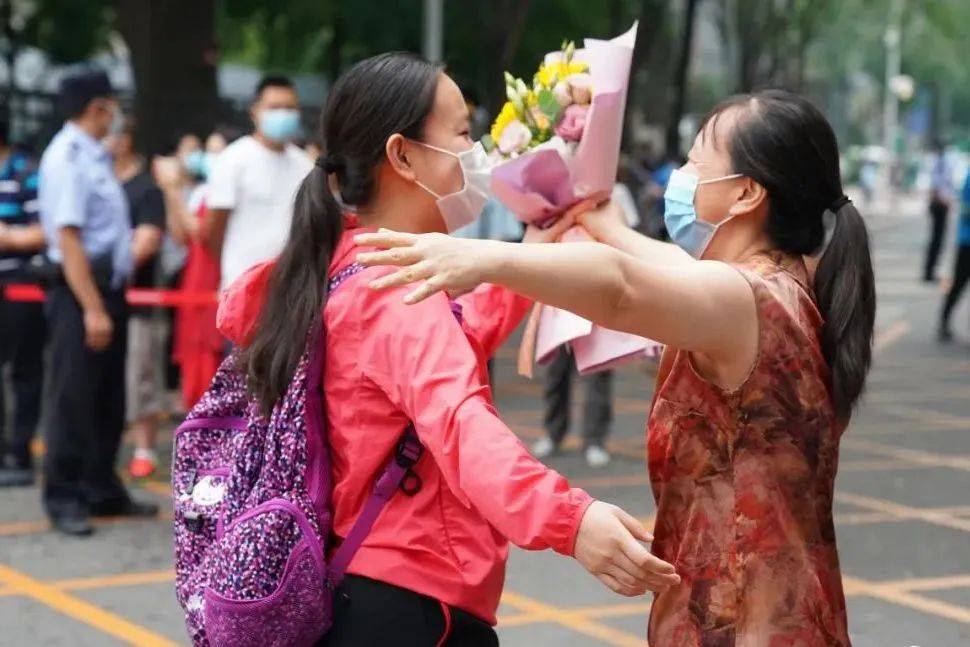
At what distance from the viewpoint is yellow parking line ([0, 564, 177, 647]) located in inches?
227

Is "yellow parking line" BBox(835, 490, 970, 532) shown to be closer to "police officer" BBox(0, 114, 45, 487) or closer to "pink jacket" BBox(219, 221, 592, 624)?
"police officer" BBox(0, 114, 45, 487)

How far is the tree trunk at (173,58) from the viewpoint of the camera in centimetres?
1758

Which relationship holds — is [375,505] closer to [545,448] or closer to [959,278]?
[545,448]

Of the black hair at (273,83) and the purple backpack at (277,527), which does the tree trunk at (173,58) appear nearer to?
the black hair at (273,83)

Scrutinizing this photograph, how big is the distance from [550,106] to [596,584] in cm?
341

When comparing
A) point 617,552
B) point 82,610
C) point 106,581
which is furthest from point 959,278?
point 617,552

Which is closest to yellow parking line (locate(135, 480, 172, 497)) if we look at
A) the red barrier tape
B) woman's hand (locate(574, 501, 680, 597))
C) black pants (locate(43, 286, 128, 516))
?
black pants (locate(43, 286, 128, 516))

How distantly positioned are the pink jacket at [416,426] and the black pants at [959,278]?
12884mm

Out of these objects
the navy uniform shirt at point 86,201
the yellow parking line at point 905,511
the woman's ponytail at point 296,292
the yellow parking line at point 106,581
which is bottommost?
the yellow parking line at point 905,511

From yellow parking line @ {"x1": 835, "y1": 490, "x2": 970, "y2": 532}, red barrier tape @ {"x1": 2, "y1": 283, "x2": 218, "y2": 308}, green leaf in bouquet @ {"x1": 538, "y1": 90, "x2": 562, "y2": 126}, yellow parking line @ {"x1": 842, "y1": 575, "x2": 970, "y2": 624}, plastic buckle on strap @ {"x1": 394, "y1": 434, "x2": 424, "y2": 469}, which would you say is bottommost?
yellow parking line @ {"x1": 835, "y1": 490, "x2": 970, "y2": 532}

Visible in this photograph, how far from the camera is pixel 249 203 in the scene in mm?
7852

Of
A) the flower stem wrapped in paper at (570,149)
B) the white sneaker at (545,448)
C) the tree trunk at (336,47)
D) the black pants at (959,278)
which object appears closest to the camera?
the flower stem wrapped in paper at (570,149)

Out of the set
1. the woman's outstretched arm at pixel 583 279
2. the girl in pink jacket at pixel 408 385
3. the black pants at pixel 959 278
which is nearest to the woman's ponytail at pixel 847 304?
the woman's outstretched arm at pixel 583 279

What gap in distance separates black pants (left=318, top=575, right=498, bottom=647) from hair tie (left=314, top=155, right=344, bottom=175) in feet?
2.48
